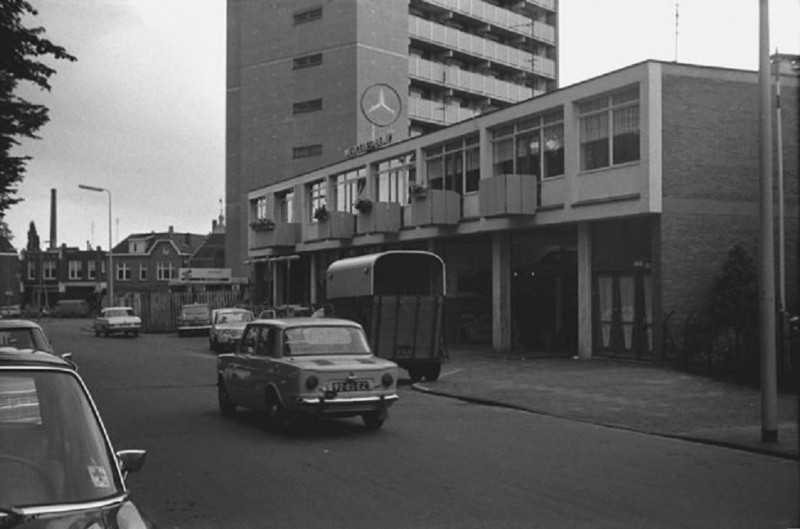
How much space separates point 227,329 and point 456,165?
10.3 meters

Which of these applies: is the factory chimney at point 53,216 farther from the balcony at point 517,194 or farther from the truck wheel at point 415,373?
the truck wheel at point 415,373

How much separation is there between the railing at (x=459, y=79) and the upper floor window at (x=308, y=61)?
563 centimetres

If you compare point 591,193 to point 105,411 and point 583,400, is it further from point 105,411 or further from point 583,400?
point 105,411

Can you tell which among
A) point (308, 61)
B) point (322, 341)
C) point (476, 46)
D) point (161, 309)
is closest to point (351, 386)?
point (322, 341)

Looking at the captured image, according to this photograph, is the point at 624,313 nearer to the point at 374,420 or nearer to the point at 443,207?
the point at 443,207

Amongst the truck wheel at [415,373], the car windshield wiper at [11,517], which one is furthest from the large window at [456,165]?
the car windshield wiper at [11,517]

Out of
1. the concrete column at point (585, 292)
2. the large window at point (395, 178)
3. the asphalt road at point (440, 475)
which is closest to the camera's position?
the asphalt road at point (440, 475)

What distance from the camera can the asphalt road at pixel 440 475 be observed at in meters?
7.55

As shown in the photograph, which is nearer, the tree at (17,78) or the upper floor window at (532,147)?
the tree at (17,78)

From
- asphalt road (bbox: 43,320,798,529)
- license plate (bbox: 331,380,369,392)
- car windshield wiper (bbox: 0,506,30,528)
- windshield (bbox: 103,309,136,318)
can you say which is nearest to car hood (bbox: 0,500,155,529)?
car windshield wiper (bbox: 0,506,30,528)

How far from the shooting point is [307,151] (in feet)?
187

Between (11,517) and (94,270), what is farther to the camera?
(94,270)

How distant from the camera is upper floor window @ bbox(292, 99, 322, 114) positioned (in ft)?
185

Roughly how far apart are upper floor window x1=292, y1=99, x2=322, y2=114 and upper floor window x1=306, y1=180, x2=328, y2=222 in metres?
10.9
